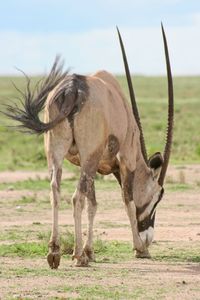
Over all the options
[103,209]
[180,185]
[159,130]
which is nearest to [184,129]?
[159,130]

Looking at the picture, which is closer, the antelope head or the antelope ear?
the antelope head

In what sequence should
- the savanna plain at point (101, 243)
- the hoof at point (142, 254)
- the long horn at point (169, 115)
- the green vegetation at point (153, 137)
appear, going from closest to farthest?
the savanna plain at point (101, 243) → the hoof at point (142, 254) → the long horn at point (169, 115) → the green vegetation at point (153, 137)

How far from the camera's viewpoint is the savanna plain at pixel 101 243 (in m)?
11.3

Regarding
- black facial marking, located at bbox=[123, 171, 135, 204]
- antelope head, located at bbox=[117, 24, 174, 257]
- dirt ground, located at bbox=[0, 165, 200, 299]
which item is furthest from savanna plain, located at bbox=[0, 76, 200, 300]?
black facial marking, located at bbox=[123, 171, 135, 204]

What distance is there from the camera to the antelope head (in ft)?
48.3

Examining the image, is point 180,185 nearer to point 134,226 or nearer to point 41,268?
point 134,226

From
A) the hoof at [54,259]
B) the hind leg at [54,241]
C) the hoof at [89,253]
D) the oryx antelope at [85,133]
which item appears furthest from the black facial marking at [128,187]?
the hoof at [54,259]

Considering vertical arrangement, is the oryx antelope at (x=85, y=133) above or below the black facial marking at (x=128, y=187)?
above

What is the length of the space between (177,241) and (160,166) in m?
1.42

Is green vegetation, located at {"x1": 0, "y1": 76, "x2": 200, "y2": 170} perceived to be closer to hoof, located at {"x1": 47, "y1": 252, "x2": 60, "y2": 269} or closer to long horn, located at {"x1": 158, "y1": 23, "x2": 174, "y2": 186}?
hoof, located at {"x1": 47, "y1": 252, "x2": 60, "y2": 269}

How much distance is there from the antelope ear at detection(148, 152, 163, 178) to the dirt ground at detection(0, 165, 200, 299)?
42.7 inches

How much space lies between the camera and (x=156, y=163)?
15062mm

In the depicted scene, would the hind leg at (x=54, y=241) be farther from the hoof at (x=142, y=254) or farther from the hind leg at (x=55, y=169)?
the hoof at (x=142, y=254)

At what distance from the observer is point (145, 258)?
14.3m
